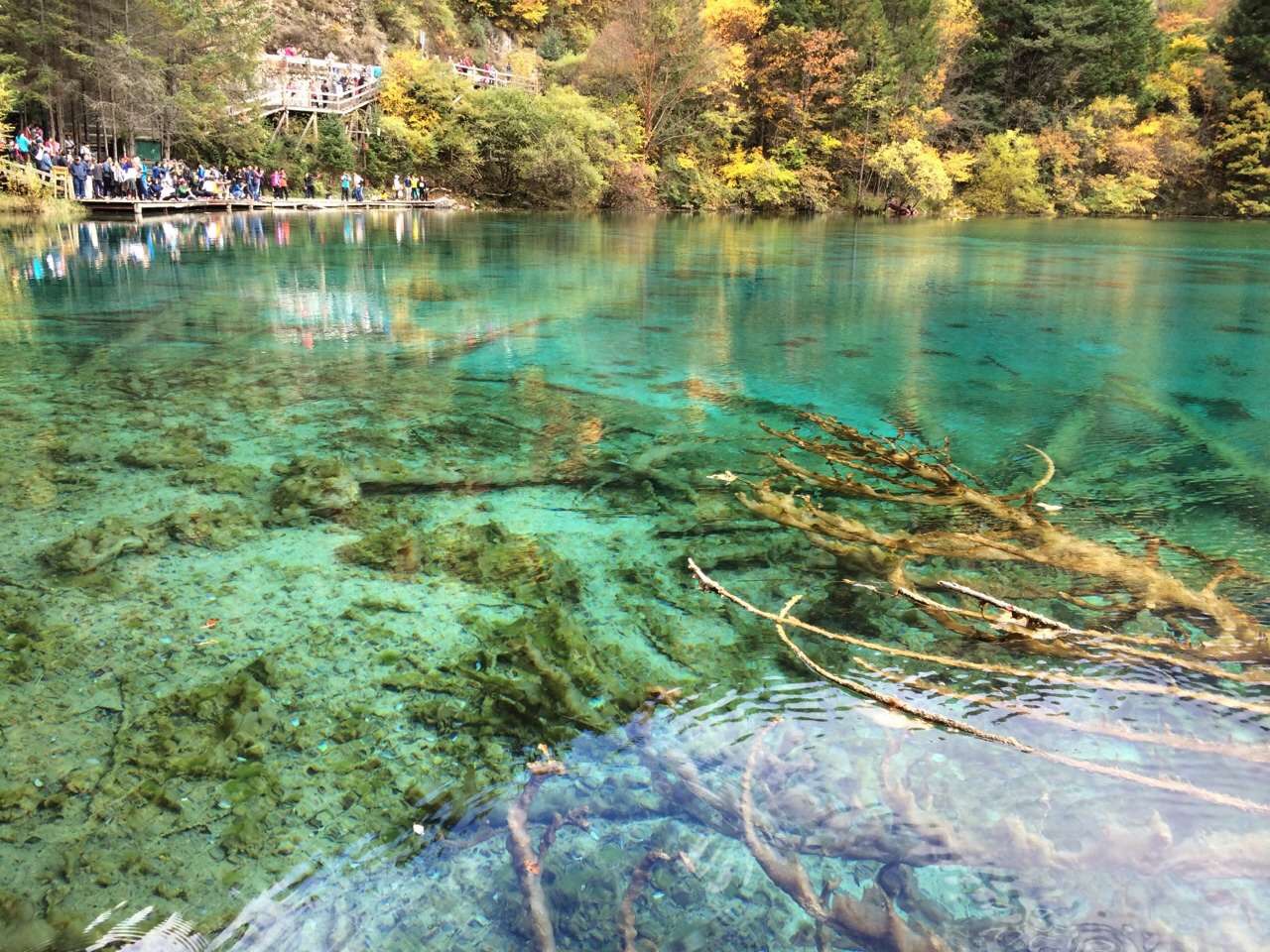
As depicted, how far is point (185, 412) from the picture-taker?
5559mm

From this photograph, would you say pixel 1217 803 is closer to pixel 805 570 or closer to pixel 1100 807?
pixel 1100 807

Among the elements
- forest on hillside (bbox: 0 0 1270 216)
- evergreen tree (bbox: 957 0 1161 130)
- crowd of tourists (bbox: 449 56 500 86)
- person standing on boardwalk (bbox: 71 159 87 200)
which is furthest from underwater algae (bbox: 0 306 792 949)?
evergreen tree (bbox: 957 0 1161 130)

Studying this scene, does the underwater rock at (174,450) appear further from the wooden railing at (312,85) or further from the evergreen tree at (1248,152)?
the evergreen tree at (1248,152)

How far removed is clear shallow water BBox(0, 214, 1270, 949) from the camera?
190 cm

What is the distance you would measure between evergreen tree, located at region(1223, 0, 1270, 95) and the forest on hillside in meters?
0.12

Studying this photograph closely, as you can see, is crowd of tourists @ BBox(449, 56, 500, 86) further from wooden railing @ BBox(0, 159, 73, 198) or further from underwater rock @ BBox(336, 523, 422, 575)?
underwater rock @ BBox(336, 523, 422, 575)

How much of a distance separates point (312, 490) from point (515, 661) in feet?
6.44

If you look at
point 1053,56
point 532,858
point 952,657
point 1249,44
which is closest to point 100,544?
point 532,858

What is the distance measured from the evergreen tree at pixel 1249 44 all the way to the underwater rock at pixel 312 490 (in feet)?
178

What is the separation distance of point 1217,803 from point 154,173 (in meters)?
29.1

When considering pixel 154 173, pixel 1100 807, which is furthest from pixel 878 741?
pixel 154 173

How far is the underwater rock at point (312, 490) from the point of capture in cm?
404

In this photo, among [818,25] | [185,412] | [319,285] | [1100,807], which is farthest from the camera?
[818,25]

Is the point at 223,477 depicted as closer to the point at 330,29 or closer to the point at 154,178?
the point at 154,178
